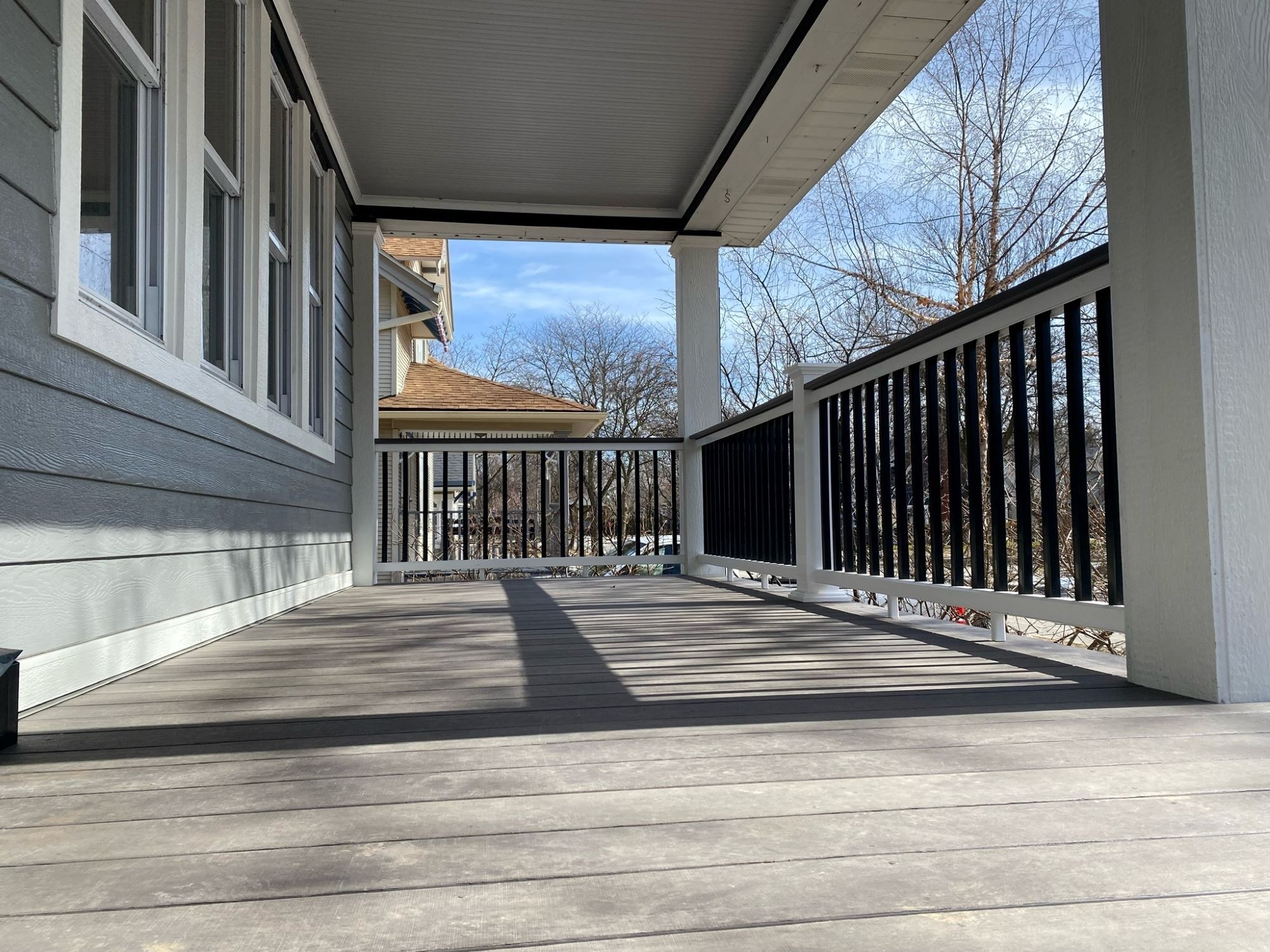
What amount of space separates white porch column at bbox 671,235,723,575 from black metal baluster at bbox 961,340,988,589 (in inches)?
130

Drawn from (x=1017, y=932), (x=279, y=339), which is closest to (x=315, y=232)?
(x=279, y=339)

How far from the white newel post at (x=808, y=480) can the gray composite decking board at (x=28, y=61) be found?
8.30 feet

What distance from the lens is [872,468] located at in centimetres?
326

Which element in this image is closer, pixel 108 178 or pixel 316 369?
pixel 108 178

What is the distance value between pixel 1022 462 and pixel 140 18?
8.19ft

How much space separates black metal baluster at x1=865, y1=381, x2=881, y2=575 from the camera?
3.25 m

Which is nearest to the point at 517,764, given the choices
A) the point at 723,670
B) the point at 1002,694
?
the point at 723,670

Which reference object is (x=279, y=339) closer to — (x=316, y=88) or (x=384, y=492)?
(x=316, y=88)

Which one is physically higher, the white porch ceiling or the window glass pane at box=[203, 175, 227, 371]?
the white porch ceiling

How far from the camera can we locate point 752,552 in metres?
4.73

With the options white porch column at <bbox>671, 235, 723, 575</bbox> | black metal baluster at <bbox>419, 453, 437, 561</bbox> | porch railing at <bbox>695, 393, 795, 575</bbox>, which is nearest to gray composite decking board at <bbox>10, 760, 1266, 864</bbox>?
porch railing at <bbox>695, 393, 795, 575</bbox>

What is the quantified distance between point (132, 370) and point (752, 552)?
3.14 metres

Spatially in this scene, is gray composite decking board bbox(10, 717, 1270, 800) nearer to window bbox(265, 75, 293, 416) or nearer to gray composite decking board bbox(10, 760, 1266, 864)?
gray composite decking board bbox(10, 760, 1266, 864)

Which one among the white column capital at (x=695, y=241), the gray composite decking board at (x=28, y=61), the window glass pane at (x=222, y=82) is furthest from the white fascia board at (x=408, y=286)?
the gray composite decking board at (x=28, y=61)
